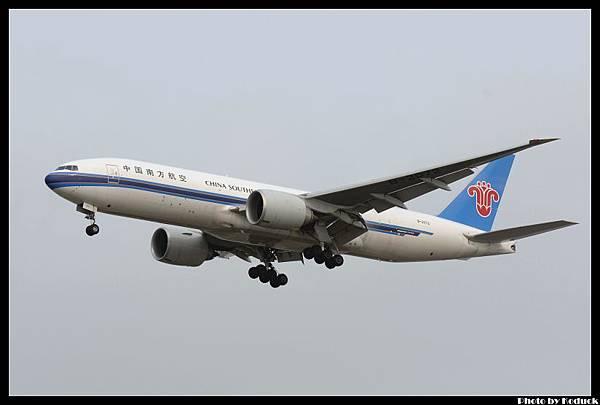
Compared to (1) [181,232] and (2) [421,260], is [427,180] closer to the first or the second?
(2) [421,260]

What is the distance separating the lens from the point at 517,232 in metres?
44.5

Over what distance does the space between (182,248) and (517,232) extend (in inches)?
536

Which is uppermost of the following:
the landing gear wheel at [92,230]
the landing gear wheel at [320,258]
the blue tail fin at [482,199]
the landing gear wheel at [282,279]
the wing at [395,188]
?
the blue tail fin at [482,199]

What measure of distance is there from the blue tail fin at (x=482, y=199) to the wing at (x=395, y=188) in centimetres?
680

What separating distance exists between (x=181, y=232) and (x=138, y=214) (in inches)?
271

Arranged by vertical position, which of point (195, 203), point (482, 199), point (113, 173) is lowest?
point (195, 203)

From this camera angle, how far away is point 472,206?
48.7 meters

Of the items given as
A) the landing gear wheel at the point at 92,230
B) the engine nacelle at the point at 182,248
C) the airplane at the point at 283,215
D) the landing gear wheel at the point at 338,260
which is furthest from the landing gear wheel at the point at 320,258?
the landing gear wheel at the point at 92,230

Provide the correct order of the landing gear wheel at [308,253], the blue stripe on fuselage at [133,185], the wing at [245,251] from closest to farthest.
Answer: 1. the blue stripe on fuselage at [133,185]
2. the landing gear wheel at [308,253]
3. the wing at [245,251]

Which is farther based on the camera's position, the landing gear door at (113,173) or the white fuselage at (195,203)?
the landing gear door at (113,173)

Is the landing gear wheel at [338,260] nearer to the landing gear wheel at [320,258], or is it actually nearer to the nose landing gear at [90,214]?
the landing gear wheel at [320,258]

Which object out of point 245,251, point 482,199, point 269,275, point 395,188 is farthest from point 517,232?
point 245,251

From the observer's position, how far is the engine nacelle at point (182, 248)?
4569 centimetres

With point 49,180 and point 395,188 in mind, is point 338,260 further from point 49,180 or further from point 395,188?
point 49,180
